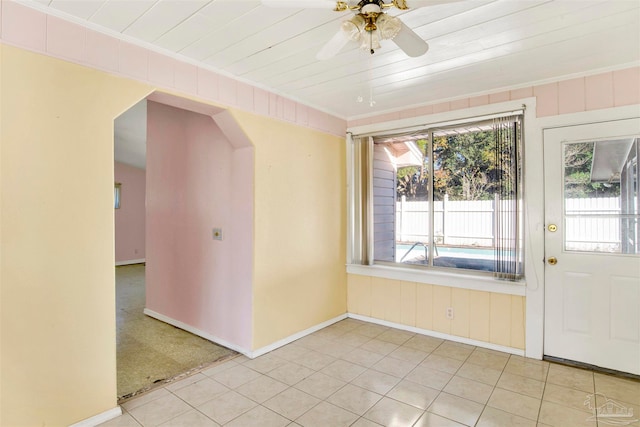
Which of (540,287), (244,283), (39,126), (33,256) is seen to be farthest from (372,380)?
(39,126)

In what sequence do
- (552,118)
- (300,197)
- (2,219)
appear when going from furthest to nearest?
(300,197) → (552,118) → (2,219)

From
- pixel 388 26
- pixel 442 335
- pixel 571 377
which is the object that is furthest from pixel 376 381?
pixel 388 26

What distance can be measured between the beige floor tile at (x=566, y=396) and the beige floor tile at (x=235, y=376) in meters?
2.17

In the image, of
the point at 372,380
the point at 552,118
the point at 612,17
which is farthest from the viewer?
the point at 552,118

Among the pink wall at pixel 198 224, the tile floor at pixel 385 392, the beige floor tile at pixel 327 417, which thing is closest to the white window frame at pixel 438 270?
the tile floor at pixel 385 392

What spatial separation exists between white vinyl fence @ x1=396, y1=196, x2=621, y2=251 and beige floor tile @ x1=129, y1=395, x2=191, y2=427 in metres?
2.67

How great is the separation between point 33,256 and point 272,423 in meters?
1.71

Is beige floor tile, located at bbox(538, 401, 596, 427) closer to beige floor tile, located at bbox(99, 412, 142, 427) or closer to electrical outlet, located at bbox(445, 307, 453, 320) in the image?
electrical outlet, located at bbox(445, 307, 453, 320)

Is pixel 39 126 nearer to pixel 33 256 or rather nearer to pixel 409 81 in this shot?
pixel 33 256

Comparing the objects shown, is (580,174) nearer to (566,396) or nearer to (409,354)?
(566,396)

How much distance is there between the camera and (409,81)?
294 centimetres

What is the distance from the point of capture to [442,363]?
293cm

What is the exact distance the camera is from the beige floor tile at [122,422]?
2080mm

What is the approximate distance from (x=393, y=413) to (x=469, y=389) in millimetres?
692
